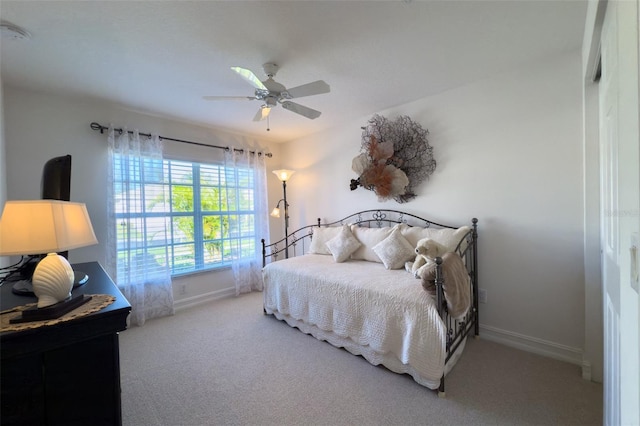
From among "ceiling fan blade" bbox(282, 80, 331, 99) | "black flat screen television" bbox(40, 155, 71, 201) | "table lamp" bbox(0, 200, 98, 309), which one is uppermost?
"ceiling fan blade" bbox(282, 80, 331, 99)

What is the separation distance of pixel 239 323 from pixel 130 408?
1.30 metres

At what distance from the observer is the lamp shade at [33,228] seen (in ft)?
3.39

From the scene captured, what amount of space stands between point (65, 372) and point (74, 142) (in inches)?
109

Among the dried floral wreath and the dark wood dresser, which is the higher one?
the dried floral wreath

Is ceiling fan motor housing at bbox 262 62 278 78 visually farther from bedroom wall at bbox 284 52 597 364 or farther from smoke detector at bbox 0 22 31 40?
bedroom wall at bbox 284 52 597 364

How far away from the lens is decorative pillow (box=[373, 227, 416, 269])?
2.68m

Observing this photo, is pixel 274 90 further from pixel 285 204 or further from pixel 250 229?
pixel 250 229

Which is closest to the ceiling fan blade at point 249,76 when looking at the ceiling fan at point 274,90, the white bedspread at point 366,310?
the ceiling fan at point 274,90

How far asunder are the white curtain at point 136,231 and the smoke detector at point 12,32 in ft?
4.02

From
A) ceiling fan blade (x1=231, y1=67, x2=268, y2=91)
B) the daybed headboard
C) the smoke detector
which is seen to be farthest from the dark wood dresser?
the daybed headboard

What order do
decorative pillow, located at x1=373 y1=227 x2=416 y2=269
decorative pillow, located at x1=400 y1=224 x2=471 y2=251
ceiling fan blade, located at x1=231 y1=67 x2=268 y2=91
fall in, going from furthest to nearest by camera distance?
decorative pillow, located at x1=373 y1=227 x2=416 y2=269 → decorative pillow, located at x1=400 y1=224 x2=471 y2=251 → ceiling fan blade, located at x1=231 y1=67 x2=268 y2=91

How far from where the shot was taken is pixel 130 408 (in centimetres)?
174

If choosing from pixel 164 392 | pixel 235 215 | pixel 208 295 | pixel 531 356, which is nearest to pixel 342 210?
pixel 235 215

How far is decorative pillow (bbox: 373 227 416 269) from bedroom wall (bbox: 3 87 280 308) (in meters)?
2.58
